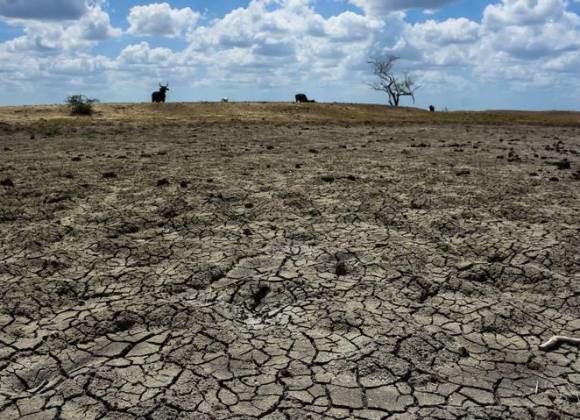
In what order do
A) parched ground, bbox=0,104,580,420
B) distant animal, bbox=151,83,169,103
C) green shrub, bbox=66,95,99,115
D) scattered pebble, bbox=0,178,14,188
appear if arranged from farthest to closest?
1. distant animal, bbox=151,83,169,103
2. green shrub, bbox=66,95,99,115
3. scattered pebble, bbox=0,178,14,188
4. parched ground, bbox=0,104,580,420

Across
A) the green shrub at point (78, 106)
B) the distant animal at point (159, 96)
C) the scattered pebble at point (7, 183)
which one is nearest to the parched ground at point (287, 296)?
the scattered pebble at point (7, 183)

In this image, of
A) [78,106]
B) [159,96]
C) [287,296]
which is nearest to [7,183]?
[287,296]

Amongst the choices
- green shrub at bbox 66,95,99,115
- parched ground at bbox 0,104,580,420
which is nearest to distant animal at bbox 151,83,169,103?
green shrub at bbox 66,95,99,115

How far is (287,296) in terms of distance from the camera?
520cm

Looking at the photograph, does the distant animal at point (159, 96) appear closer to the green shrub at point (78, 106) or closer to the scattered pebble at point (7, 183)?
the green shrub at point (78, 106)

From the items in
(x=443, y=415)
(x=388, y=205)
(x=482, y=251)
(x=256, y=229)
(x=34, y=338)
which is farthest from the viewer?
(x=388, y=205)

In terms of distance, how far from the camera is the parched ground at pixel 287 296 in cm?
380

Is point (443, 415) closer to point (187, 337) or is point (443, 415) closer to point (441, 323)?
point (441, 323)

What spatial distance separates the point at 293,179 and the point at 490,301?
548 centimetres

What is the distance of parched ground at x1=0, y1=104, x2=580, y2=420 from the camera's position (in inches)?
150

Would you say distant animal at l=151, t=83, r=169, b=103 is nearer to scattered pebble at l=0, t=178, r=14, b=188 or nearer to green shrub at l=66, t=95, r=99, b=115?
green shrub at l=66, t=95, r=99, b=115

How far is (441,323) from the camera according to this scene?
15.6ft

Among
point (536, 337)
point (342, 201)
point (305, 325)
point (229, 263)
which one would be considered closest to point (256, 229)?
point (229, 263)

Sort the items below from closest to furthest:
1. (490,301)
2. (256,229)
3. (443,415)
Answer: (443,415) → (490,301) → (256,229)
